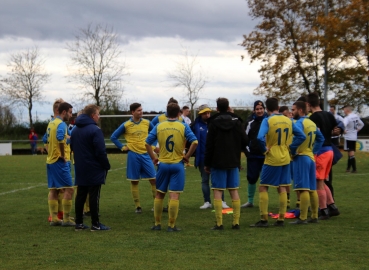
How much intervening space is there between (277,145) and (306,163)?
668 millimetres

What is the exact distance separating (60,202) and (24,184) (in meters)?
7.42

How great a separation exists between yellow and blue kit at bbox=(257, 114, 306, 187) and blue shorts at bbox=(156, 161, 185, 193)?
54.8 inches

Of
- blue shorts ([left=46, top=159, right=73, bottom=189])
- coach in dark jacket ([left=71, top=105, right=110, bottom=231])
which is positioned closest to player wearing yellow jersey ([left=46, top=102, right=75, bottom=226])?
blue shorts ([left=46, top=159, right=73, bottom=189])

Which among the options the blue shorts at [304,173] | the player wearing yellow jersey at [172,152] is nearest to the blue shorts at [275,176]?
the blue shorts at [304,173]

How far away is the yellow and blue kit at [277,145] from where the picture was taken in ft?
31.5

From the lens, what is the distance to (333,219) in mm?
10570

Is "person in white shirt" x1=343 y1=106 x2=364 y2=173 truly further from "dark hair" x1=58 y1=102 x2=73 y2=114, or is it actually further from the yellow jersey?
"dark hair" x1=58 y1=102 x2=73 y2=114

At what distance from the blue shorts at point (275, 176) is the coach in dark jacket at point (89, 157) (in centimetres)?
253

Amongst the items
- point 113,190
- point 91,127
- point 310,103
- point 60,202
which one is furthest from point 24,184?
point 310,103

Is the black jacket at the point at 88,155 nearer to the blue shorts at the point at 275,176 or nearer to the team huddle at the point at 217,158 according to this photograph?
the team huddle at the point at 217,158

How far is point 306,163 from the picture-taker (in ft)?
32.8

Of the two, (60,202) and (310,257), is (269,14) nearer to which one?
(60,202)

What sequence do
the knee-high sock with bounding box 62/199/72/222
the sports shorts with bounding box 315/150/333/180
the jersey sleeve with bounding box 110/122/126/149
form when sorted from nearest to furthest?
the knee-high sock with bounding box 62/199/72/222
the sports shorts with bounding box 315/150/333/180
the jersey sleeve with bounding box 110/122/126/149

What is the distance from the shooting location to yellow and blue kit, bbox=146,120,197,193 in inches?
363
